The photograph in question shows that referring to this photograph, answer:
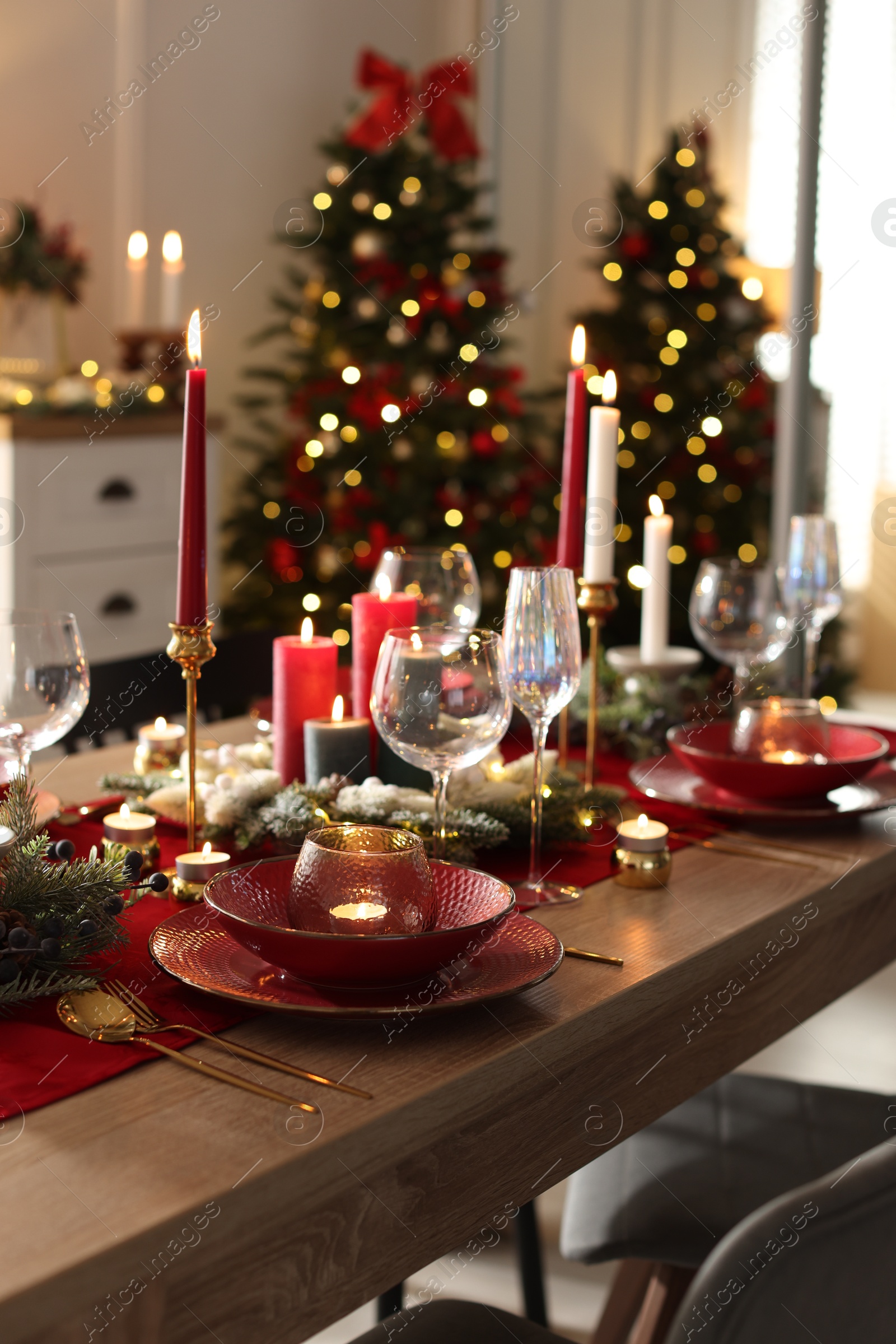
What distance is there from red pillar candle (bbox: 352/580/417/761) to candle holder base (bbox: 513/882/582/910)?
0.90ft

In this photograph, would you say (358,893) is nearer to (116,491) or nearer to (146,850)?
(146,850)

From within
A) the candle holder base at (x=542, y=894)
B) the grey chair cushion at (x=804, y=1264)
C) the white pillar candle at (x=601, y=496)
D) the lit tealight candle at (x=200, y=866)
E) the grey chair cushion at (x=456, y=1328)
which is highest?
the white pillar candle at (x=601, y=496)

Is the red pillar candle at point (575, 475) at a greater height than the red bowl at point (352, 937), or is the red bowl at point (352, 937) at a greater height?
the red pillar candle at point (575, 475)

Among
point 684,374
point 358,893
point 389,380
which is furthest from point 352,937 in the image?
point 684,374

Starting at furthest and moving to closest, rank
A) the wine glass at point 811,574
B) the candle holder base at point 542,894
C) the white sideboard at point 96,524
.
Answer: the white sideboard at point 96,524 < the wine glass at point 811,574 < the candle holder base at point 542,894

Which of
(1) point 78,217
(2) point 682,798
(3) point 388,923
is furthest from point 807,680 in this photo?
(1) point 78,217

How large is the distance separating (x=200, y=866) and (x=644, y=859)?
0.34 m

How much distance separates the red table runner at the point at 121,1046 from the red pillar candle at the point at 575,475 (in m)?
0.31

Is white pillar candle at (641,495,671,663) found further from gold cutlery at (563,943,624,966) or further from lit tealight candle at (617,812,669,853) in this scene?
gold cutlery at (563,943,624,966)

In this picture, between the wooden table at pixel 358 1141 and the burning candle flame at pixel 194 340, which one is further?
the burning candle flame at pixel 194 340

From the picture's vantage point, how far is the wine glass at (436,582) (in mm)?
1419

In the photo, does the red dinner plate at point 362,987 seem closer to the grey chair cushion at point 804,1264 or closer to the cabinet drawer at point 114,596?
the grey chair cushion at point 804,1264

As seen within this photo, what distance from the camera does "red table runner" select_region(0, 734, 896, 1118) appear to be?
27.8 inches

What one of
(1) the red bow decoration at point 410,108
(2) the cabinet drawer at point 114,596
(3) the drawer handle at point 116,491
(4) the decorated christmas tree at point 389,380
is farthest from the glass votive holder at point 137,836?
(1) the red bow decoration at point 410,108
